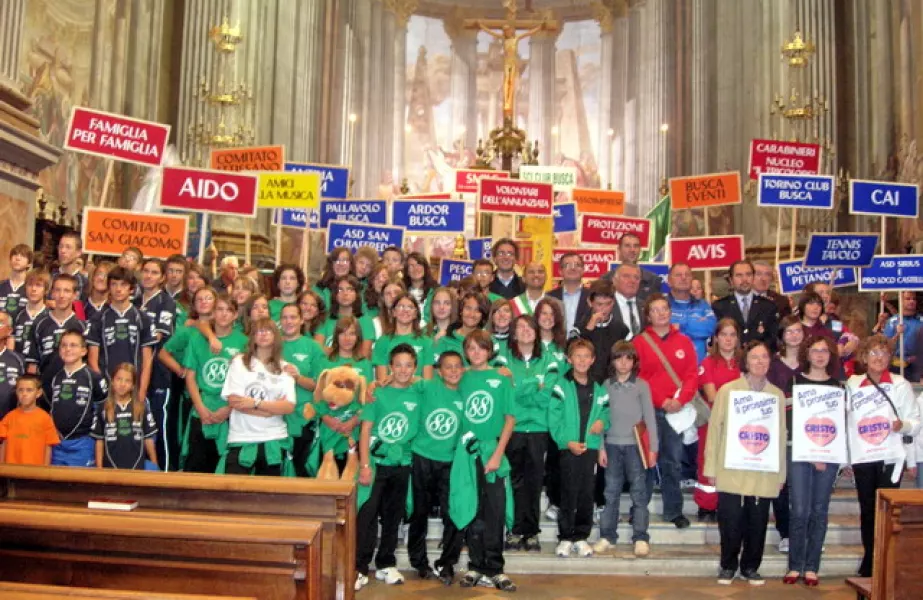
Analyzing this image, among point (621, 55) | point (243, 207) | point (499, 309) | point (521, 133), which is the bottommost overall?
point (499, 309)

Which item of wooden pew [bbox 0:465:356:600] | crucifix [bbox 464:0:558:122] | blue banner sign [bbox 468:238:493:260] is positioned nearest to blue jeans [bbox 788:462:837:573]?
wooden pew [bbox 0:465:356:600]

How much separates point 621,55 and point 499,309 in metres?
24.1

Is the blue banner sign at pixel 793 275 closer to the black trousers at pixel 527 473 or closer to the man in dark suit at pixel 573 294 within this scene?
the man in dark suit at pixel 573 294

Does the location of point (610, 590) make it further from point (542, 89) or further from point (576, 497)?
point (542, 89)

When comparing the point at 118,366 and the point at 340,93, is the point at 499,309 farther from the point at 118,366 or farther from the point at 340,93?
the point at 340,93

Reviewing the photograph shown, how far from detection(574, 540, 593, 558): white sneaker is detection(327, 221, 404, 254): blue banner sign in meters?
5.55

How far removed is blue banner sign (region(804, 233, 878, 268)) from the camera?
10.8 m

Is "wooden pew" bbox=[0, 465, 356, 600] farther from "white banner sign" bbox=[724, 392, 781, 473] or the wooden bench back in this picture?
"white banner sign" bbox=[724, 392, 781, 473]

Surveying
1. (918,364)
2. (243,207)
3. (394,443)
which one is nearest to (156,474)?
(394,443)

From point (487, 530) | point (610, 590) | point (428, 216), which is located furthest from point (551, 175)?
point (610, 590)

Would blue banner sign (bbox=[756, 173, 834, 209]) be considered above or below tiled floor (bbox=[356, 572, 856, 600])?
above

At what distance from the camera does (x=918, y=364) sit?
10.5m

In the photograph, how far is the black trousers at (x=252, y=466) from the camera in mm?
6926

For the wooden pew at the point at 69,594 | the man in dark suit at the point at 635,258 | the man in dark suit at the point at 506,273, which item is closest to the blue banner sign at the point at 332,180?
the man in dark suit at the point at 506,273
